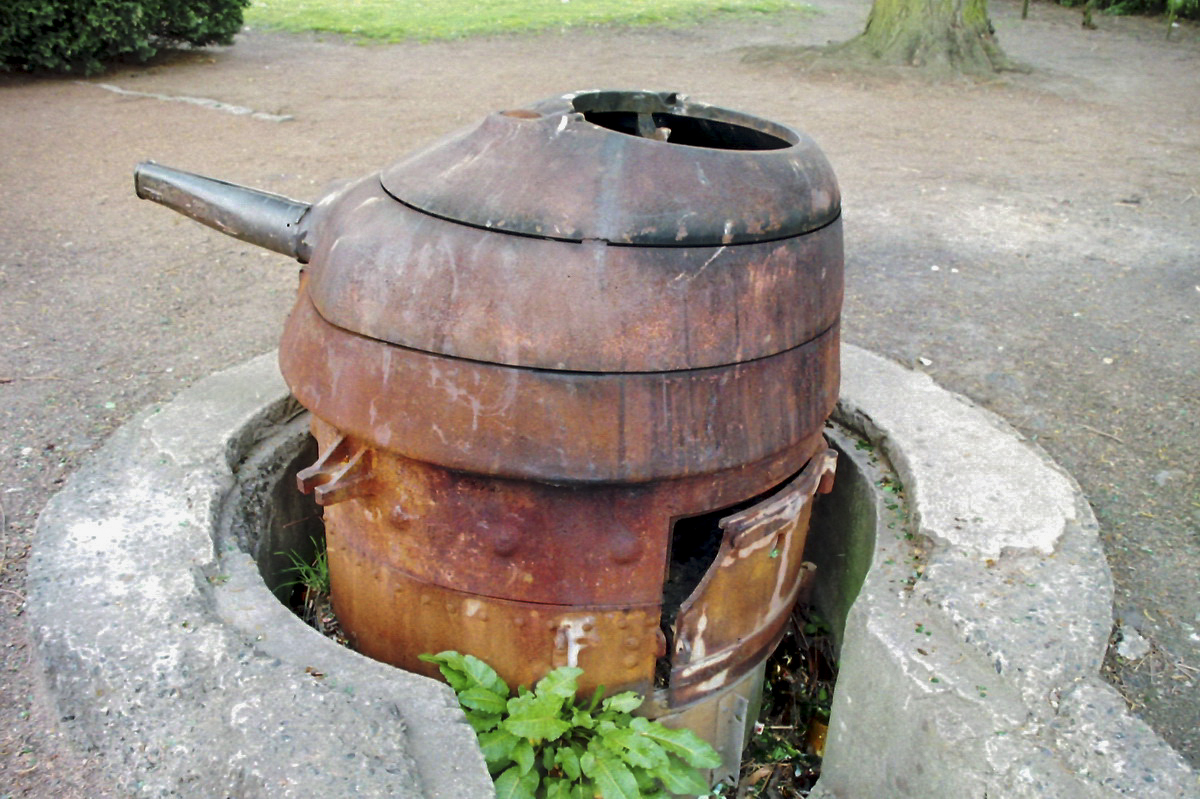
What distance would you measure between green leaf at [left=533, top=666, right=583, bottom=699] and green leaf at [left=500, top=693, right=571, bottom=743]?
1 centimetres

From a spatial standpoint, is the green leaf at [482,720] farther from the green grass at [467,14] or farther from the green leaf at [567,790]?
the green grass at [467,14]

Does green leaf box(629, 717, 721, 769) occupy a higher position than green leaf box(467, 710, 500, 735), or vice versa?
green leaf box(467, 710, 500, 735)

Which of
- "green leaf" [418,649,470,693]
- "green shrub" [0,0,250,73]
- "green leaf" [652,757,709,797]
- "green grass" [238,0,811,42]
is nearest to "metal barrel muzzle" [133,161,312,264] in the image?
"green leaf" [418,649,470,693]

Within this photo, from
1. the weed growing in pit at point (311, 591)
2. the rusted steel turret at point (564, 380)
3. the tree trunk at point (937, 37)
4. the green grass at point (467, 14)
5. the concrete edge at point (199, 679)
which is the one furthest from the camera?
A: the green grass at point (467, 14)

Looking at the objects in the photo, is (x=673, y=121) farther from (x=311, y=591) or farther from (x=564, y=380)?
(x=311, y=591)

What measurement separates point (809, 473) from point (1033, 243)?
321cm

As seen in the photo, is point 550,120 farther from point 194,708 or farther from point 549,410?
point 194,708

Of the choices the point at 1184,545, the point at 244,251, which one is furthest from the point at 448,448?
the point at 244,251

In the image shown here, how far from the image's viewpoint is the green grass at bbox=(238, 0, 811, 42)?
10.5 meters

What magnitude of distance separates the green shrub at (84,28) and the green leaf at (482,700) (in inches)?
295

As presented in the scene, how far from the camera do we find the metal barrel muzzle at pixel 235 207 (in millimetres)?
2111

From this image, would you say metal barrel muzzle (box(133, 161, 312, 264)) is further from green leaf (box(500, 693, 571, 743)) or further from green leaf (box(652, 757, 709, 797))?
green leaf (box(652, 757, 709, 797))

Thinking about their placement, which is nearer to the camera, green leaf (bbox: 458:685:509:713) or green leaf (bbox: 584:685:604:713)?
green leaf (bbox: 458:685:509:713)

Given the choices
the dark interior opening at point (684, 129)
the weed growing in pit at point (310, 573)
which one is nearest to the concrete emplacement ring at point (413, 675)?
the weed growing in pit at point (310, 573)
